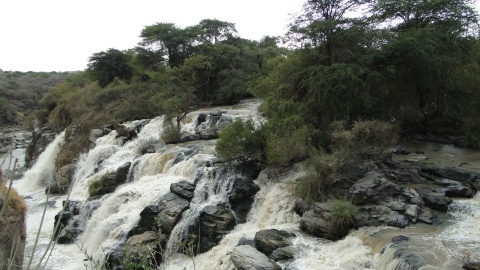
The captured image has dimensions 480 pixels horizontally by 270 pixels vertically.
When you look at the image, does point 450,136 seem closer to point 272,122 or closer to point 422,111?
point 422,111

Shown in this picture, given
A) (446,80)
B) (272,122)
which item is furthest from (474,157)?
(272,122)

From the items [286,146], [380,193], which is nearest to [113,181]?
[286,146]

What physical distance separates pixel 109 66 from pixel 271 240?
27.5m

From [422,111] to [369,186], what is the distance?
372 inches

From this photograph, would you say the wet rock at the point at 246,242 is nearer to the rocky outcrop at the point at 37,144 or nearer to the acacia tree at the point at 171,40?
the rocky outcrop at the point at 37,144

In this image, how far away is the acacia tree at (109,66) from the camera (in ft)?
107

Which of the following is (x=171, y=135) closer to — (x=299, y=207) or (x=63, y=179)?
(x=63, y=179)

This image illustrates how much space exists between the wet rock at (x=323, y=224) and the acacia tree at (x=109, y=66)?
26535 millimetres

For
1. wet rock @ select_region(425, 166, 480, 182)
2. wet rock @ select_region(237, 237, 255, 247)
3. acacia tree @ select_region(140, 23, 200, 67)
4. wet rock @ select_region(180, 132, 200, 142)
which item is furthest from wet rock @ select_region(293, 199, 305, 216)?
acacia tree @ select_region(140, 23, 200, 67)

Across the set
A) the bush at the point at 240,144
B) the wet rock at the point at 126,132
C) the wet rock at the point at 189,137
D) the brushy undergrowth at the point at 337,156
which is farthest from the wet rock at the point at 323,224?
the wet rock at the point at 126,132

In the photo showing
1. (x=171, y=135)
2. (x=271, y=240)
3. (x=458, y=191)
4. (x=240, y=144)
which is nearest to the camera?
(x=271, y=240)

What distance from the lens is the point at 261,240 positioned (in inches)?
380

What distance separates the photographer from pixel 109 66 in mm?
32875

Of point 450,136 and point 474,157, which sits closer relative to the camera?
point 474,157
